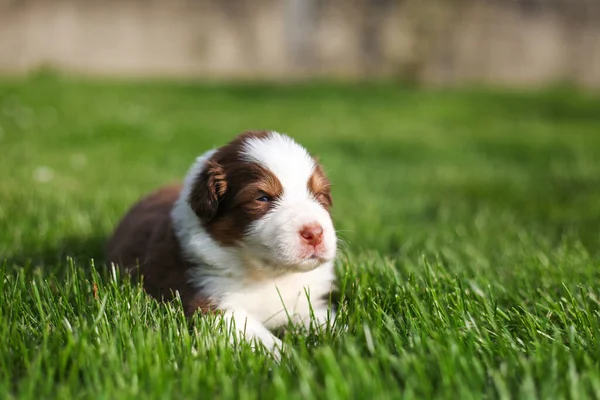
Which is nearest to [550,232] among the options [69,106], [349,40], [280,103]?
[69,106]

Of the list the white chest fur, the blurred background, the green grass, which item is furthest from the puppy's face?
the blurred background

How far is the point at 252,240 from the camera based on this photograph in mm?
2904

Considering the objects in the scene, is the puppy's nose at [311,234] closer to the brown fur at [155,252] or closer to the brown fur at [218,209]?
the brown fur at [218,209]

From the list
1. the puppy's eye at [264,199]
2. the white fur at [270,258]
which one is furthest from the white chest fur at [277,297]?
the puppy's eye at [264,199]

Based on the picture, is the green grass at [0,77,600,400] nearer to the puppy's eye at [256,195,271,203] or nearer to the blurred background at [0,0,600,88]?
the puppy's eye at [256,195,271,203]

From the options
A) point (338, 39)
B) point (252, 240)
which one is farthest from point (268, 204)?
point (338, 39)

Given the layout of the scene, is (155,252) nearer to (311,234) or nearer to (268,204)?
(268,204)

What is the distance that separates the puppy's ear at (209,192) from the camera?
2963 mm

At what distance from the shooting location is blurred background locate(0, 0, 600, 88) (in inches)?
665

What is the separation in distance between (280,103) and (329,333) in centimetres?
1152

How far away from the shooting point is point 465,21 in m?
17.6

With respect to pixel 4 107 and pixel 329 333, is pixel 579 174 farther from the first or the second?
pixel 4 107

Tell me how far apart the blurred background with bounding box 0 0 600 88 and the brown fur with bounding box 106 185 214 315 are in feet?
45.6

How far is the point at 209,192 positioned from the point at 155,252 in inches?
17.6
